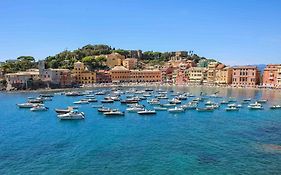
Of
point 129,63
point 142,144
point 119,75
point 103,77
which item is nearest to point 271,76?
point 119,75

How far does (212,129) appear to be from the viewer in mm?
35906

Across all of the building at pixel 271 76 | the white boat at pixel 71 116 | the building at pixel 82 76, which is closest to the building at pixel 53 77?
the building at pixel 82 76

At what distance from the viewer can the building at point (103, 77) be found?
345 ft

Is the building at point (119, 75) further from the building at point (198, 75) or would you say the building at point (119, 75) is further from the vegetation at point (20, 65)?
the vegetation at point (20, 65)

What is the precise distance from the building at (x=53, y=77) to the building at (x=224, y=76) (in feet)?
150

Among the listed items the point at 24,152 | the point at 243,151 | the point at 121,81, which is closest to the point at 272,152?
the point at 243,151

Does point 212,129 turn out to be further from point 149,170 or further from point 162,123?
point 149,170

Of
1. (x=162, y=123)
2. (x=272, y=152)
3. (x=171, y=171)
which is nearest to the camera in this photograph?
(x=171, y=171)

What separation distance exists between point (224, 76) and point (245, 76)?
7041 mm

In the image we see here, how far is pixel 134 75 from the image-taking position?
109 m

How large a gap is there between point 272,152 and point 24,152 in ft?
66.7

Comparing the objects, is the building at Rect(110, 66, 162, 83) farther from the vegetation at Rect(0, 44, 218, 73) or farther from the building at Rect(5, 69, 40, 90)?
the building at Rect(5, 69, 40, 90)

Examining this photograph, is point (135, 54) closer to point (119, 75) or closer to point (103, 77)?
point (119, 75)

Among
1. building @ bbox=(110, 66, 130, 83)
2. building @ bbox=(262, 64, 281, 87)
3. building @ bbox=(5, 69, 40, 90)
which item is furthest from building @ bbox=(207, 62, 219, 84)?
building @ bbox=(5, 69, 40, 90)
